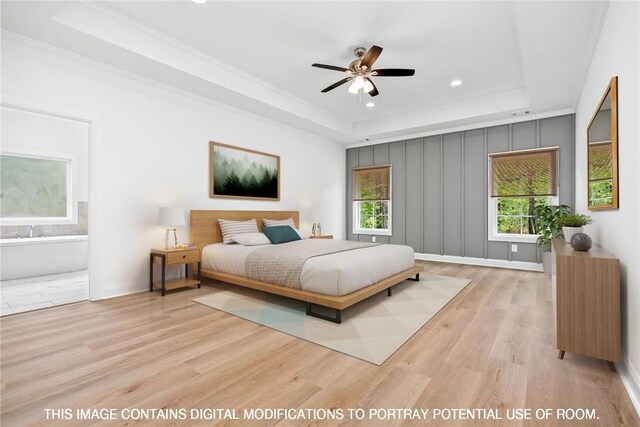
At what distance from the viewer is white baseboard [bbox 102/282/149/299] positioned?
3.64 metres

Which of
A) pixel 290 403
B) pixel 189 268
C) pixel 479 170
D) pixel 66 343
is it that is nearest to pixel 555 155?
pixel 479 170

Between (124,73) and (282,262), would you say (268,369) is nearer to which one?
(282,262)

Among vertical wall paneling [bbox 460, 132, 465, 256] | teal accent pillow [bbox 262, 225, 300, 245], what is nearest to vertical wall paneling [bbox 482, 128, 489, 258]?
vertical wall paneling [bbox 460, 132, 465, 256]

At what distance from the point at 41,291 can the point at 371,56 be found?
197 inches

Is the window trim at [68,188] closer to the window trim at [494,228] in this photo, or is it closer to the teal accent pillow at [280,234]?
the teal accent pillow at [280,234]

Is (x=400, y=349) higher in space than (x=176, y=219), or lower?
lower

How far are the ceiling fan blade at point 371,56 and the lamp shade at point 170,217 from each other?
285 cm

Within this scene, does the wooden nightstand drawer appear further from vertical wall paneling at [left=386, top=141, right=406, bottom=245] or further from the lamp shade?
vertical wall paneling at [left=386, top=141, right=406, bottom=245]

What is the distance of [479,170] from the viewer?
18.7ft

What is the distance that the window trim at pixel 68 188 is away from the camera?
5219 mm

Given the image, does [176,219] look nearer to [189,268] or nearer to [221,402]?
[189,268]

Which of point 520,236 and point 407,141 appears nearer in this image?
point 520,236

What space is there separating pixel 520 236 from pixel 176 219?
551 centimetres

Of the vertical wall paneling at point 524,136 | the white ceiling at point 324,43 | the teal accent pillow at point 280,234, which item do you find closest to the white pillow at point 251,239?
the teal accent pillow at point 280,234
